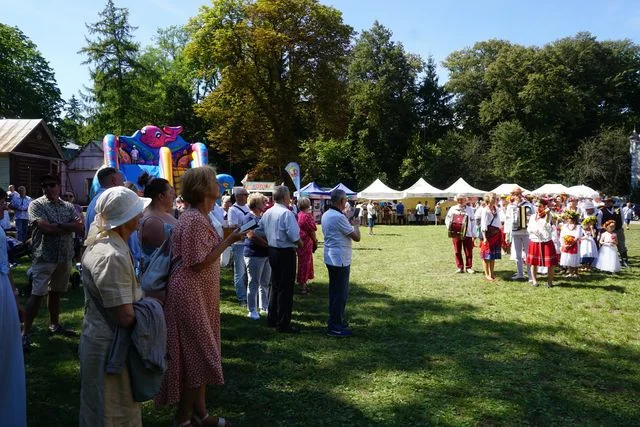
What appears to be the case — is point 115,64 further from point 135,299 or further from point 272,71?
point 135,299

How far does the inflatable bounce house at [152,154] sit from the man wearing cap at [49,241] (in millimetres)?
10738

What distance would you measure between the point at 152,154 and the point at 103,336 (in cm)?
1595

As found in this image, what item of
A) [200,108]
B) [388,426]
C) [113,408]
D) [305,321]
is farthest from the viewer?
[200,108]

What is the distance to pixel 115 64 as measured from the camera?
3631 cm

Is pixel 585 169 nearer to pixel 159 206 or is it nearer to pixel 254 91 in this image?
pixel 254 91

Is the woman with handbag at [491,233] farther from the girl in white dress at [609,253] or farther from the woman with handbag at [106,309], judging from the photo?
the woman with handbag at [106,309]

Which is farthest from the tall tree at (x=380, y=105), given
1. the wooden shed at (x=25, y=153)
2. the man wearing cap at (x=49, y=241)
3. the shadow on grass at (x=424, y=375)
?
the man wearing cap at (x=49, y=241)

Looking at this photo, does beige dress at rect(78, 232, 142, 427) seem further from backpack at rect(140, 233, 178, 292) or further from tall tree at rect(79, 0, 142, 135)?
tall tree at rect(79, 0, 142, 135)

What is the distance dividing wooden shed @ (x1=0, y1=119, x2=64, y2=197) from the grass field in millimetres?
24002

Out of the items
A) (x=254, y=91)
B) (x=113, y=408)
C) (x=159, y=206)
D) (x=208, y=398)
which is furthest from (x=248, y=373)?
(x=254, y=91)

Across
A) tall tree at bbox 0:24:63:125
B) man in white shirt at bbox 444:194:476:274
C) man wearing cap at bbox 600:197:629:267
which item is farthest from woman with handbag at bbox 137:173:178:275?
tall tree at bbox 0:24:63:125

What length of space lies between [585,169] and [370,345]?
139 feet

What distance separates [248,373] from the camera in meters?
4.95

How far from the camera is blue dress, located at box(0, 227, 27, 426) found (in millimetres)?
2934
